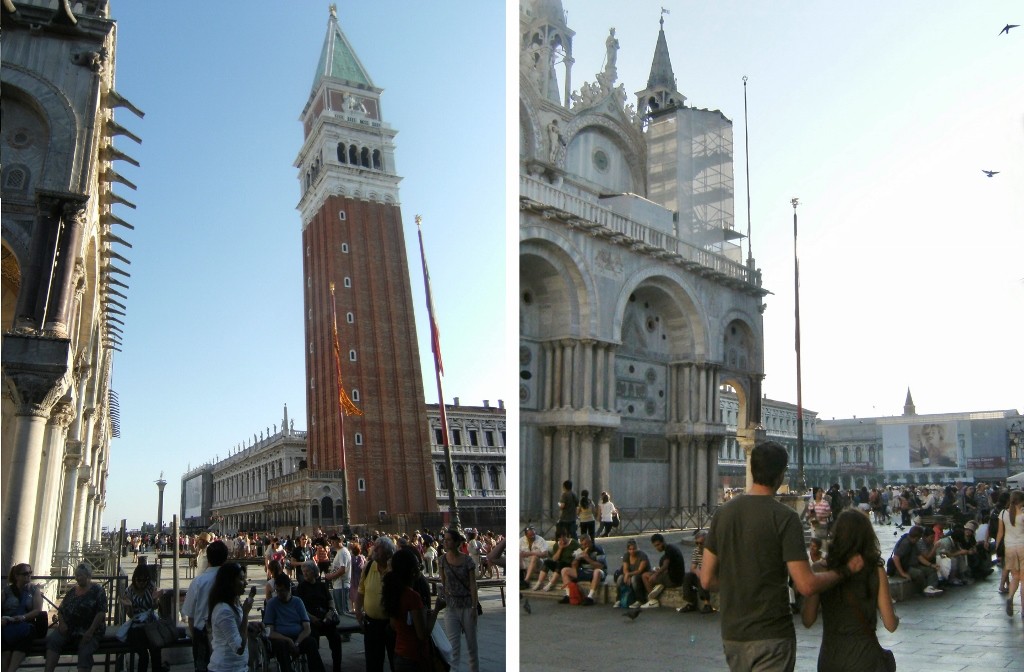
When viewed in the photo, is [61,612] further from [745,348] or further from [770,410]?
[745,348]

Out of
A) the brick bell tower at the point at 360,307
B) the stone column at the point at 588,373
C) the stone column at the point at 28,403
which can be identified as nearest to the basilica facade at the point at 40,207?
the stone column at the point at 28,403

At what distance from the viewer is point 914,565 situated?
5.27 meters

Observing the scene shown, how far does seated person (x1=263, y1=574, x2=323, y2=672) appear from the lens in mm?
5285

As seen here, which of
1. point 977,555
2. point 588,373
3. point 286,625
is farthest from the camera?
point 588,373

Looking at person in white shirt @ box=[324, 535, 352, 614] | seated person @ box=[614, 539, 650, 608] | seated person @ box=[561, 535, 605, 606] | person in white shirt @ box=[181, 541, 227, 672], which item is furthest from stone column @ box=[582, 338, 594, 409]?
person in white shirt @ box=[181, 541, 227, 672]

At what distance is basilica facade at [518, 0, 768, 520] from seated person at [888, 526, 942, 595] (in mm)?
1645

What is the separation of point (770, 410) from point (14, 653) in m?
5.04

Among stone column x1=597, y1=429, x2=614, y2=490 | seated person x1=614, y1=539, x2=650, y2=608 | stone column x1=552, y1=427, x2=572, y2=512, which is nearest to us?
seated person x1=614, y1=539, x2=650, y2=608

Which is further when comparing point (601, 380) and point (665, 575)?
point (601, 380)

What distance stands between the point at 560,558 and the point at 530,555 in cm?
38

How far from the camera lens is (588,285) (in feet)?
30.6

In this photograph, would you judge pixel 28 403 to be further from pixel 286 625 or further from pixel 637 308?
pixel 637 308

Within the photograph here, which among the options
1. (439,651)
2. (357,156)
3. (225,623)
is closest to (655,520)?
(439,651)

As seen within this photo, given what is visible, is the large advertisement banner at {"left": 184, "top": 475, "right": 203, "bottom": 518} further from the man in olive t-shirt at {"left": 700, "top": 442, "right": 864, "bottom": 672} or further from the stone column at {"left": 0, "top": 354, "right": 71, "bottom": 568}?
the man in olive t-shirt at {"left": 700, "top": 442, "right": 864, "bottom": 672}
